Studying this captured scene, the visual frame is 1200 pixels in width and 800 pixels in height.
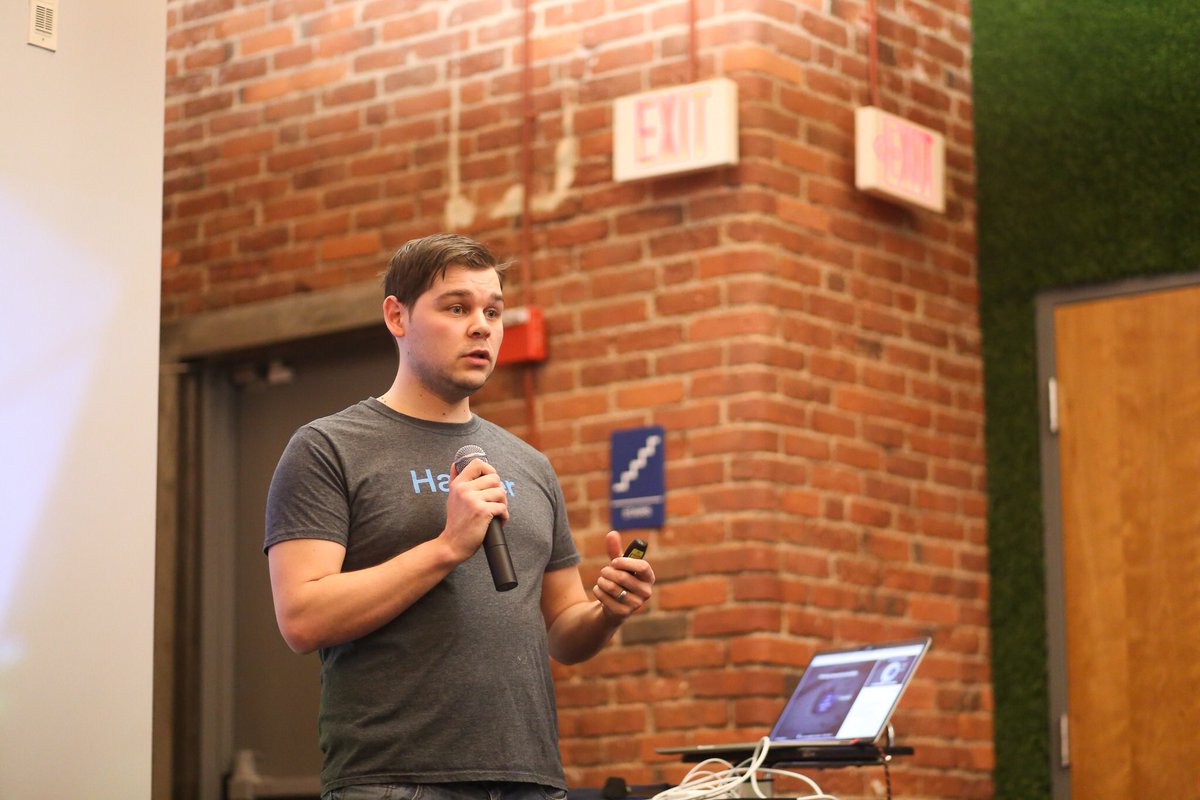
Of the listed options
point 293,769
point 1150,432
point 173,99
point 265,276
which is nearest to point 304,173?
point 265,276

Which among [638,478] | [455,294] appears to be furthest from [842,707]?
[455,294]

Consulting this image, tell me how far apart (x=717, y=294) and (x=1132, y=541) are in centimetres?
132

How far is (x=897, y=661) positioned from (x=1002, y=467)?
5.61 ft

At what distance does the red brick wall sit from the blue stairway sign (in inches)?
1.5

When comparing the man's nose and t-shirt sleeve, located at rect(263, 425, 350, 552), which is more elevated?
the man's nose

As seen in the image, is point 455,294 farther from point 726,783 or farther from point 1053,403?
point 1053,403

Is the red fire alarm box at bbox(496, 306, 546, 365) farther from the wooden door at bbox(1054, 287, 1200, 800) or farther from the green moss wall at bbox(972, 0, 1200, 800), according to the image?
the wooden door at bbox(1054, 287, 1200, 800)

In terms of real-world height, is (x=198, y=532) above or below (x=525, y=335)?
below

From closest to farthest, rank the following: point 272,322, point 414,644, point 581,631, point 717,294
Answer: point 414,644 < point 581,631 < point 717,294 < point 272,322

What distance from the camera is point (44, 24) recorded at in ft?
9.80

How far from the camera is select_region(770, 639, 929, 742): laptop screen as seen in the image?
3215 millimetres

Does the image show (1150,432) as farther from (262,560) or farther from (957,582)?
(262,560)

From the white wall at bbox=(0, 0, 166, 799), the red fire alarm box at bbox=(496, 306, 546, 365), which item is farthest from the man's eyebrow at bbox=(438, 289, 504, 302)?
the red fire alarm box at bbox=(496, 306, 546, 365)

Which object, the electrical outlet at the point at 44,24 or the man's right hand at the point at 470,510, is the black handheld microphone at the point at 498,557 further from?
the electrical outlet at the point at 44,24
